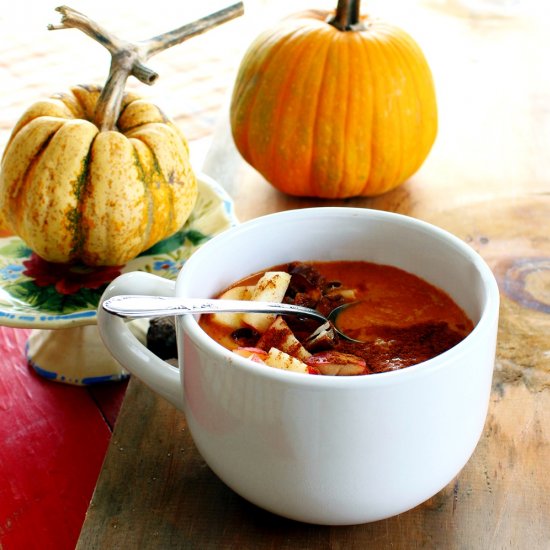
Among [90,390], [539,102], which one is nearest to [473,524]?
[90,390]

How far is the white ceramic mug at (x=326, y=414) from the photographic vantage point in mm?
575

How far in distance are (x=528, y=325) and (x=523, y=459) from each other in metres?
0.22

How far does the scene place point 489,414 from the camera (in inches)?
32.5

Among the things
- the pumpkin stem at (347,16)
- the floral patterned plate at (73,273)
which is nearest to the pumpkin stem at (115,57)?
the floral patterned plate at (73,273)

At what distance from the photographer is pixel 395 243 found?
78 cm

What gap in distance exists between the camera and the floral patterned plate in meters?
0.91

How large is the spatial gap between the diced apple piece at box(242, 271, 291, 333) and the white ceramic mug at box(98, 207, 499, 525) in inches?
1.9

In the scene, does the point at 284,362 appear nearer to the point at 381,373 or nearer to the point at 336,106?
the point at 381,373

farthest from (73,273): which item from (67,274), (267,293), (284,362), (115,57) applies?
(284,362)

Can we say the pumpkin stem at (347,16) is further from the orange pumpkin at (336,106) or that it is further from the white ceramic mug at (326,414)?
the white ceramic mug at (326,414)

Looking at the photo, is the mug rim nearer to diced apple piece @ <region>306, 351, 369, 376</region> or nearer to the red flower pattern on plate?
diced apple piece @ <region>306, 351, 369, 376</region>

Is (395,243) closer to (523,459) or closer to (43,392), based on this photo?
(523,459)

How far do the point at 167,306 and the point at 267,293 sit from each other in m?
0.13

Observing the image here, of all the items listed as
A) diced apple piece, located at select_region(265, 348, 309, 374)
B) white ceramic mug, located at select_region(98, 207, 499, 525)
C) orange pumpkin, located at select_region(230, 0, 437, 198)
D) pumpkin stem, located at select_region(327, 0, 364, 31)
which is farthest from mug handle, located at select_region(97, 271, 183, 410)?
pumpkin stem, located at select_region(327, 0, 364, 31)
